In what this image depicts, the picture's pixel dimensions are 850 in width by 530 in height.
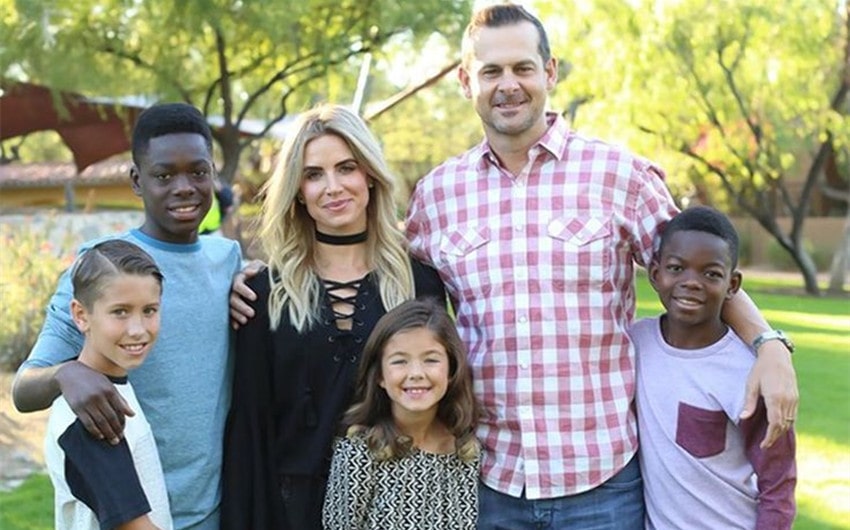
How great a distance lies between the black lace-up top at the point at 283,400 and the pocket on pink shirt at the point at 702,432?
97 cm

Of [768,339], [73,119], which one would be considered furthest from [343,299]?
[73,119]

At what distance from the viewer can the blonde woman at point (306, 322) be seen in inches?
116

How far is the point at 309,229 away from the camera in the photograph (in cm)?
317

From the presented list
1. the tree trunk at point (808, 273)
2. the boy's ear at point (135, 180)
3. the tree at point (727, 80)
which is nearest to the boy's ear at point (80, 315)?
the boy's ear at point (135, 180)

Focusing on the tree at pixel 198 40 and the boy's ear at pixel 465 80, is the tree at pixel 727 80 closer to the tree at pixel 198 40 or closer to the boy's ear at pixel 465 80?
the tree at pixel 198 40

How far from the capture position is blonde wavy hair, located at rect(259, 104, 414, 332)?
300cm

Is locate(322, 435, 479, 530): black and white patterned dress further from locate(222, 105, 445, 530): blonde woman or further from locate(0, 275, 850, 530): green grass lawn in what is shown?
locate(0, 275, 850, 530): green grass lawn

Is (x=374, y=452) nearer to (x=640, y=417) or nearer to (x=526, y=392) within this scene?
(x=526, y=392)

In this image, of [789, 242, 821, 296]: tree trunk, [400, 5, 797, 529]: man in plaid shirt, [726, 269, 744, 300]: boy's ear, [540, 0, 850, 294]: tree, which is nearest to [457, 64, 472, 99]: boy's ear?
[400, 5, 797, 529]: man in plaid shirt

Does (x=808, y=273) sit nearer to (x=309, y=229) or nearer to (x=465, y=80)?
(x=465, y=80)

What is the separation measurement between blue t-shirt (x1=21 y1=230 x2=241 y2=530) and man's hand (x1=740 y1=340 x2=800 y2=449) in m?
1.52

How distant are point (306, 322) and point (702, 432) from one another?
120cm

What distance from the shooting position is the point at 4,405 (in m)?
8.10

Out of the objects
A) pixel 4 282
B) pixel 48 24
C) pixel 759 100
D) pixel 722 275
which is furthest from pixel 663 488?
pixel 759 100
